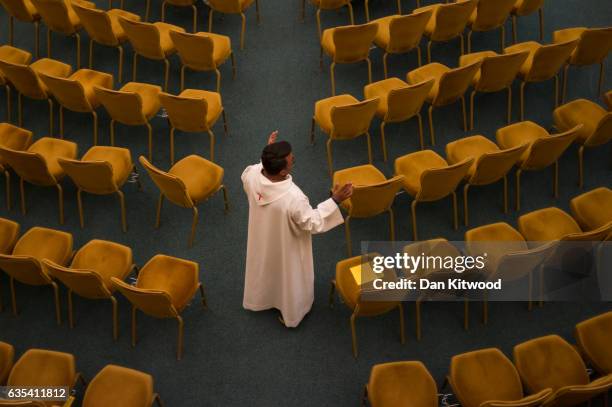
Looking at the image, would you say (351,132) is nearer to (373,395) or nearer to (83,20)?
(373,395)

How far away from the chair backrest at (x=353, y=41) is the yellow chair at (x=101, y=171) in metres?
2.32

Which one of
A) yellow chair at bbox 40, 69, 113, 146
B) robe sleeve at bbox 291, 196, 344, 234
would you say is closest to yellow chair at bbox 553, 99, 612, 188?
robe sleeve at bbox 291, 196, 344, 234

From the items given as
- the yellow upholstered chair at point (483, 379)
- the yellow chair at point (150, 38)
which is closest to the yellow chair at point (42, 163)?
the yellow chair at point (150, 38)

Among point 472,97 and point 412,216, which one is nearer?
point 412,216

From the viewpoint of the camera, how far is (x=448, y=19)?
A: 22.6 feet

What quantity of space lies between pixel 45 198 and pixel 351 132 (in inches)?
118

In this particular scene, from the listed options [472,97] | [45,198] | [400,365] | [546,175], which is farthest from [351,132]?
[45,198]

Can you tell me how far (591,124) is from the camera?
644 centimetres

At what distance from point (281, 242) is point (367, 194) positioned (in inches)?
33.6

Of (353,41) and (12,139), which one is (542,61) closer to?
(353,41)

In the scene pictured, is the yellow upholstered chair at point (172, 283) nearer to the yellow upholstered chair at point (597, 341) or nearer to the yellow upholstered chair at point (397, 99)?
the yellow upholstered chair at point (397, 99)

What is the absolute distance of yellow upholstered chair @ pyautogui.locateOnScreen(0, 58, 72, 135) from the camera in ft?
21.1

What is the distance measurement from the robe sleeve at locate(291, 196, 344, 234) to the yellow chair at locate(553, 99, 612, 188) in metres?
2.82

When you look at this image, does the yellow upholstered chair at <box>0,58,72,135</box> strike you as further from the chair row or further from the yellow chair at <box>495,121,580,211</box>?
the yellow chair at <box>495,121,580,211</box>
